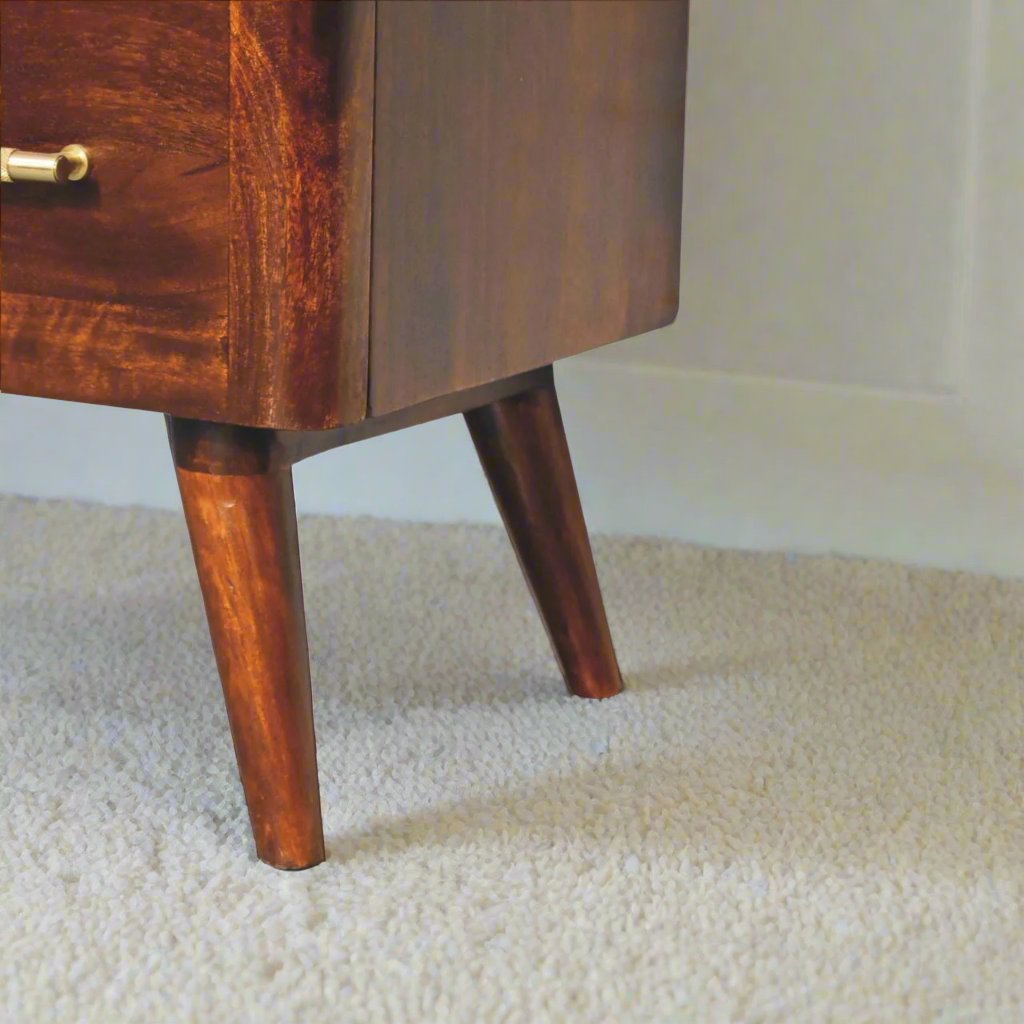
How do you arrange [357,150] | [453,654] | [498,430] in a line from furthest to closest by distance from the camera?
[453,654] < [498,430] < [357,150]

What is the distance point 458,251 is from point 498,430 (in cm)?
20

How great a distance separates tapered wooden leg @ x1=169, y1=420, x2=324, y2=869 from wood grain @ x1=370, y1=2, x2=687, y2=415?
0.08 metres

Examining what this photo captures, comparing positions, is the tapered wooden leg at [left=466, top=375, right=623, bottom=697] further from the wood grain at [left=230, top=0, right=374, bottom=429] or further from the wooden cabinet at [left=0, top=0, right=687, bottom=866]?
the wood grain at [left=230, top=0, right=374, bottom=429]

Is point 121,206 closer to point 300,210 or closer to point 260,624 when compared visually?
point 300,210

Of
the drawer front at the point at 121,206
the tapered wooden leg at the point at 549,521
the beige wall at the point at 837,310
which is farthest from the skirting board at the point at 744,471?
the drawer front at the point at 121,206

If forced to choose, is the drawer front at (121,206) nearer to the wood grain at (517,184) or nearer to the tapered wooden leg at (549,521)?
the wood grain at (517,184)

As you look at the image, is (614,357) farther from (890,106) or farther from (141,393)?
(141,393)

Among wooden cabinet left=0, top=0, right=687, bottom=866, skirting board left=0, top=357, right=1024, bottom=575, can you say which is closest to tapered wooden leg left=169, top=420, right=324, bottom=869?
wooden cabinet left=0, top=0, right=687, bottom=866

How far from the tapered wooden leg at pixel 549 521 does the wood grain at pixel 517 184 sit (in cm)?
9

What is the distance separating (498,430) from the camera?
2.60 feet

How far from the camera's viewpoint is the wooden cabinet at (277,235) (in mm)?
530

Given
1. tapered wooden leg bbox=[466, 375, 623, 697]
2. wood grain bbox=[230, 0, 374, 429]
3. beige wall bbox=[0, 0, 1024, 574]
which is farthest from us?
beige wall bbox=[0, 0, 1024, 574]


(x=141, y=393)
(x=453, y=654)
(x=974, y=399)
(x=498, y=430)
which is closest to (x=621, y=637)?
(x=453, y=654)

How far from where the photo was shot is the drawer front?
0.54m
